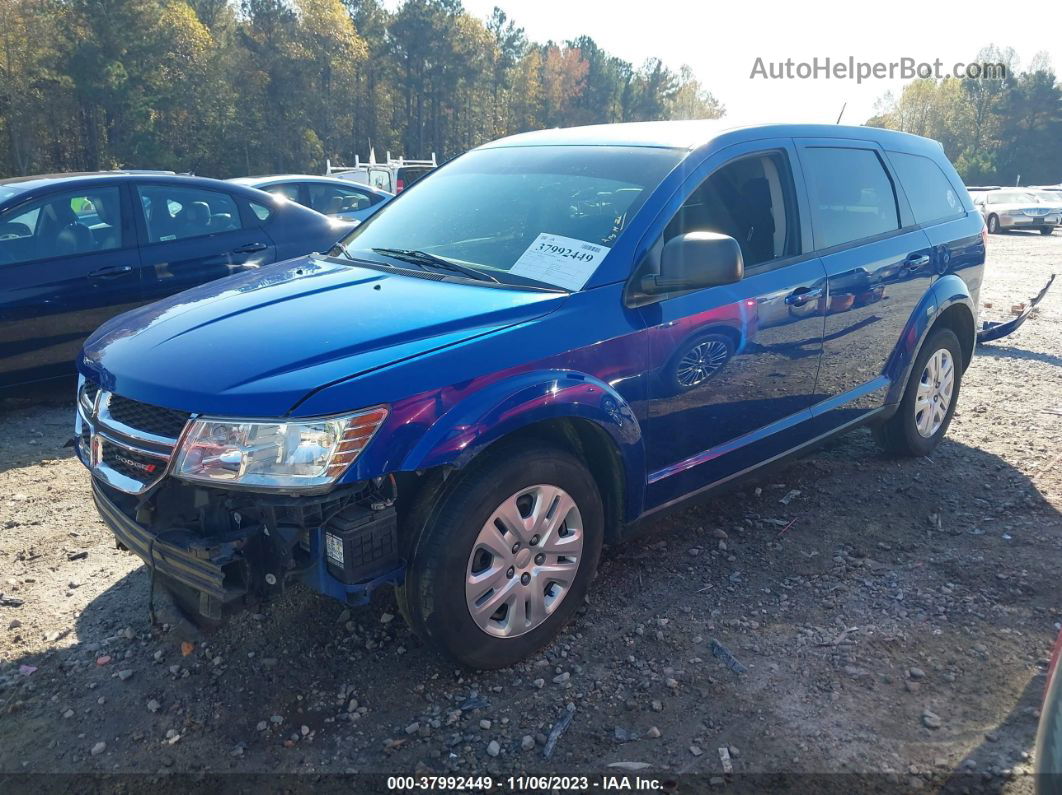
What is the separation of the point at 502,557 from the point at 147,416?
124 centimetres

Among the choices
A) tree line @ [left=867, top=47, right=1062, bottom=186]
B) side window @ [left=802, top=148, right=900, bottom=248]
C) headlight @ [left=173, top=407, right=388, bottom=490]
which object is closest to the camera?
headlight @ [left=173, top=407, right=388, bottom=490]

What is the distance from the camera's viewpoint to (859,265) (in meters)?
4.02

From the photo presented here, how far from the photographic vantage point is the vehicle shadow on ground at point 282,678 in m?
2.54

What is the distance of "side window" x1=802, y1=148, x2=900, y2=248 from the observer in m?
3.90

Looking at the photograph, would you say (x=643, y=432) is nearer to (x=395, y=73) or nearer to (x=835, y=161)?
(x=835, y=161)

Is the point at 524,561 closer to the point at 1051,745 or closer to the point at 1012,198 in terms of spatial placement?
the point at 1051,745

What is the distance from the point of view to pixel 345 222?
7238 mm

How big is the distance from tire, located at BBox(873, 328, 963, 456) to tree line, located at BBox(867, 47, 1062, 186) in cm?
6678

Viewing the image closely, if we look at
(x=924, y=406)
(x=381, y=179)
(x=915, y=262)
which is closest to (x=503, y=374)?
(x=915, y=262)

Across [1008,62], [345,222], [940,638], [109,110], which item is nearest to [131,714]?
[940,638]

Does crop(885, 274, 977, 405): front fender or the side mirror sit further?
crop(885, 274, 977, 405): front fender

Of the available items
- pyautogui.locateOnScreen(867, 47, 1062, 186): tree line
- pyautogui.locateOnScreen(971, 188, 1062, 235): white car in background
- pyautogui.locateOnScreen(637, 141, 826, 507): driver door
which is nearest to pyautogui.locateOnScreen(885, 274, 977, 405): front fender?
pyautogui.locateOnScreen(637, 141, 826, 507): driver door

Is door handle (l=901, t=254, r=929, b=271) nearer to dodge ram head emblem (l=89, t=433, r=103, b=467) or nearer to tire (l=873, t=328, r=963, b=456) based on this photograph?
tire (l=873, t=328, r=963, b=456)

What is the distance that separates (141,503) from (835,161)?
139 inches
